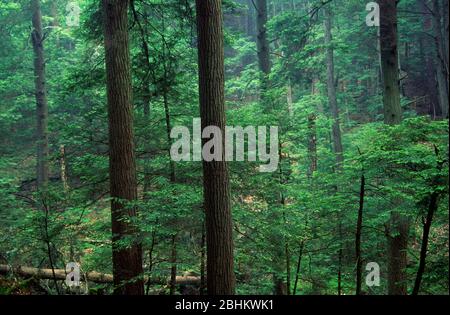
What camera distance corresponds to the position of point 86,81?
8578 millimetres

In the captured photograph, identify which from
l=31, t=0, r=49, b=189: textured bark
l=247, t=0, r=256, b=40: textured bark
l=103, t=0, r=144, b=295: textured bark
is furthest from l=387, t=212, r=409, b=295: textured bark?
l=247, t=0, r=256, b=40: textured bark

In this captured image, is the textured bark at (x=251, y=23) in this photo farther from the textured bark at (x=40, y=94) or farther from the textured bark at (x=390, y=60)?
the textured bark at (x=390, y=60)

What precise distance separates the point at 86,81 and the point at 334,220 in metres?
6.17

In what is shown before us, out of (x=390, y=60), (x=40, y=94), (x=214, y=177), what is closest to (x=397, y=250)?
(x=390, y=60)

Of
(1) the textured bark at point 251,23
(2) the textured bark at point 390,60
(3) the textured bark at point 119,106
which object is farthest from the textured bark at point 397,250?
(1) the textured bark at point 251,23

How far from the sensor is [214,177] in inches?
222

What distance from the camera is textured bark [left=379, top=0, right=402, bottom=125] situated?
725cm

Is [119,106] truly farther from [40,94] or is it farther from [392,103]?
[40,94]

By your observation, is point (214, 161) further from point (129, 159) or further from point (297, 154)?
point (297, 154)

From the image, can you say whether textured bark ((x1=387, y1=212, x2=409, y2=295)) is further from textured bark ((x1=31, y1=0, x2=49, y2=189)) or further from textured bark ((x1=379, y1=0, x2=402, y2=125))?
textured bark ((x1=31, y1=0, x2=49, y2=189))

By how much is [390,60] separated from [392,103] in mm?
833

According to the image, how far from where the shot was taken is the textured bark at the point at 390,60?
23.8 ft

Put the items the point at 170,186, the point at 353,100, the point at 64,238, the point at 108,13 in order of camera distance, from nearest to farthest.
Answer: the point at 64,238 < the point at 170,186 < the point at 108,13 < the point at 353,100
